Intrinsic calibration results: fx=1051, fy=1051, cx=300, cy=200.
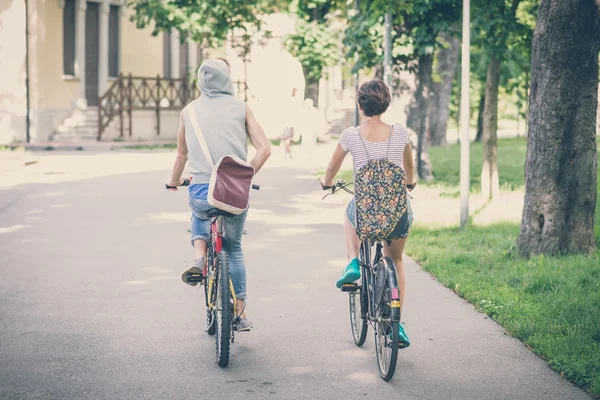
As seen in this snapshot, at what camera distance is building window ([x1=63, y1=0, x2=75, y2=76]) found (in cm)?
3778

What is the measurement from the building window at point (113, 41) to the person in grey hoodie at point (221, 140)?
34.3m

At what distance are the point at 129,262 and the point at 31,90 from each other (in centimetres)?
2642

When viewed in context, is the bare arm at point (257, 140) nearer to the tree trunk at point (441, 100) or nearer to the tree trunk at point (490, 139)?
the tree trunk at point (490, 139)

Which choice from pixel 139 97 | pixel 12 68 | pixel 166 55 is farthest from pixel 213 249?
pixel 166 55

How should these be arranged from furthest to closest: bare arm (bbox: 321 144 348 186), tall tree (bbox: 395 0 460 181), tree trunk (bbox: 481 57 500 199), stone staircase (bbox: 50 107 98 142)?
1. stone staircase (bbox: 50 107 98 142)
2. tall tree (bbox: 395 0 460 181)
3. tree trunk (bbox: 481 57 500 199)
4. bare arm (bbox: 321 144 348 186)

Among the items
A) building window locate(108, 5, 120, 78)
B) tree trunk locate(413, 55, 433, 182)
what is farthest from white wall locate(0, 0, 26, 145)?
tree trunk locate(413, 55, 433, 182)

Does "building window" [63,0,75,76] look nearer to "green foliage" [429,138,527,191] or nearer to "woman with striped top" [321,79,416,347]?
"green foliage" [429,138,527,191]

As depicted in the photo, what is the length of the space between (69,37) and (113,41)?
2604 mm

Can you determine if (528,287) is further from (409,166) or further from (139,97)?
(139,97)

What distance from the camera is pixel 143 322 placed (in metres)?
7.64

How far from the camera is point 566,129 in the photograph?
9.95m

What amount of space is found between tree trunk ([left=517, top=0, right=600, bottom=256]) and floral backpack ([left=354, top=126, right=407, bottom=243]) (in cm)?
430

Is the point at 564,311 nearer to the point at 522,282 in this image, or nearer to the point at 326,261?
the point at 522,282

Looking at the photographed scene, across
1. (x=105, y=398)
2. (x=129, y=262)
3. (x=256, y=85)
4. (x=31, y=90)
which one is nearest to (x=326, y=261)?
(x=129, y=262)
